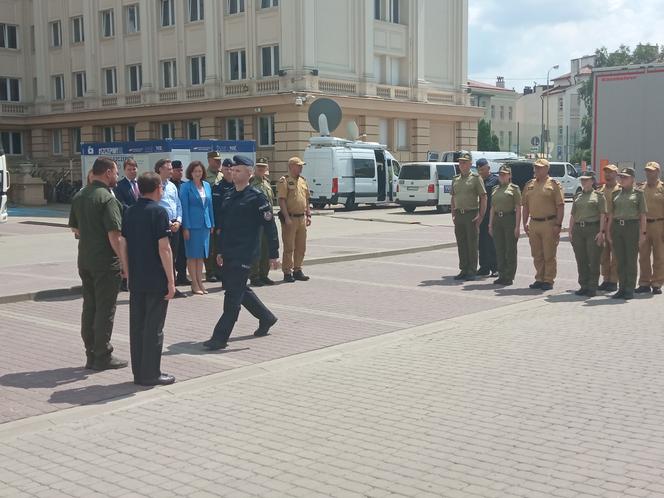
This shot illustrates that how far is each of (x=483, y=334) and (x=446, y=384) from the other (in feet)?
7.52

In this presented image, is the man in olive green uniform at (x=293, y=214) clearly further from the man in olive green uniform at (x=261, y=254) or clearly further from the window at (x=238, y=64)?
the window at (x=238, y=64)

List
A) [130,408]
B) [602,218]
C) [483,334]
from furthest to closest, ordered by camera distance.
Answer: [602,218] → [483,334] → [130,408]

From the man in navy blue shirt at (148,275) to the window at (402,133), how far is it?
3705 cm

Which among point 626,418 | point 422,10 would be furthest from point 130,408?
point 422,10

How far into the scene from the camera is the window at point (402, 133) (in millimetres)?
43688

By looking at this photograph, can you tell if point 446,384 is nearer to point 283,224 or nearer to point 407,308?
point 407,308

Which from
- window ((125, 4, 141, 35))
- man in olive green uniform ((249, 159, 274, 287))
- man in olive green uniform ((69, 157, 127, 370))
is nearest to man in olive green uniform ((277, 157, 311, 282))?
man in olive green uniform ((249, 159, 274, 287))

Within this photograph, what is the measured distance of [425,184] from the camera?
32344 mm

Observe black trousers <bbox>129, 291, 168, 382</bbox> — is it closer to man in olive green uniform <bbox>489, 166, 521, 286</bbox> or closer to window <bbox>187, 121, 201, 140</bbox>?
man in olive green uniform <bbox>489, 166, 521, 286</bbox>

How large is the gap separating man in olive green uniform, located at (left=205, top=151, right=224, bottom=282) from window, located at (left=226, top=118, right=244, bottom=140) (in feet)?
92.2

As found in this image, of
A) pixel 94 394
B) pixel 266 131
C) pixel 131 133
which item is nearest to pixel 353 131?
pixel 266 131

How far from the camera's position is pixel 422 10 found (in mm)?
44312

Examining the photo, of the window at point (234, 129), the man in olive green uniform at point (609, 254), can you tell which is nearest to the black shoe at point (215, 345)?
the man in olive green uniform at point (609, 254)

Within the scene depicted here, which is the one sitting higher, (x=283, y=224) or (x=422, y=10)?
(x=422, y=10)
